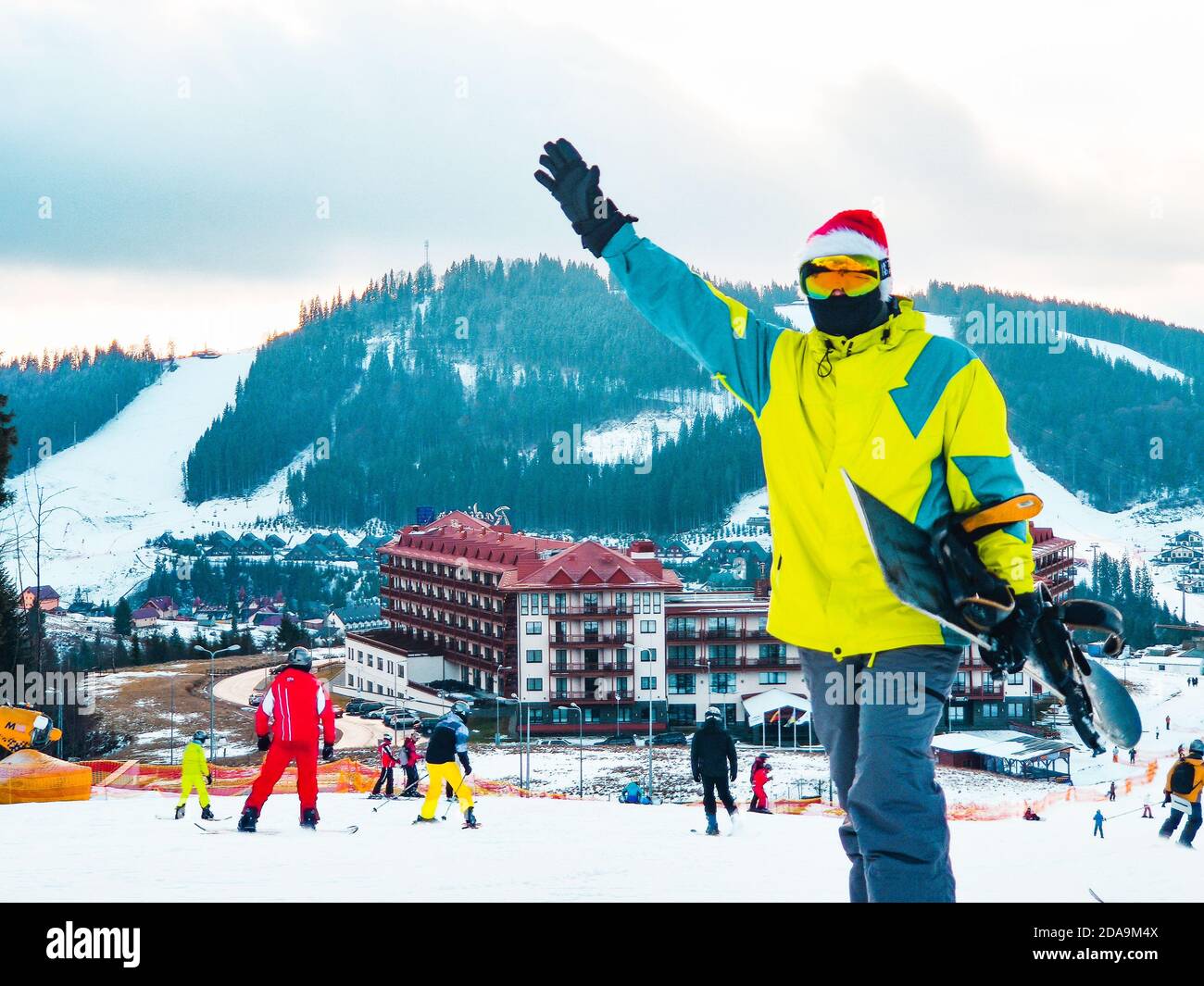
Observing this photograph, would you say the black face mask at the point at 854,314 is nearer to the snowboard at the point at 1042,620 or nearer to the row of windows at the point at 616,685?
the snowboard at the point at 1042,620

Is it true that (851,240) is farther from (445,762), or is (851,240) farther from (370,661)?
(370,661)

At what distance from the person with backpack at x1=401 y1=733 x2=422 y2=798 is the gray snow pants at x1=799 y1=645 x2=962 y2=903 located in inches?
420

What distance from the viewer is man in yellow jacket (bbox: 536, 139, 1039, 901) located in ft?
11.3

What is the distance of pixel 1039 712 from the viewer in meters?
65.2

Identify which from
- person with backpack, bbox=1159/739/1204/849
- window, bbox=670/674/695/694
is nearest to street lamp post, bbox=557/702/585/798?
window, bbox=670/674/695/694

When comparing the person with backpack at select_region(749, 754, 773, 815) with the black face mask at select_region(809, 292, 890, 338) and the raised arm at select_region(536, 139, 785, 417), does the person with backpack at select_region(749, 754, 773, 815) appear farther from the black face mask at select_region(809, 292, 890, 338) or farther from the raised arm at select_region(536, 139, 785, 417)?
the black face mask at select_region(809, 292, 890, 338)

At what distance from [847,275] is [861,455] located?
1.91 ft

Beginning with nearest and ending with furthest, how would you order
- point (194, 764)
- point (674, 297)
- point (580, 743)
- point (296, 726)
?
point (674, 297), point (296, 726), point (194, 764), point (580, 743)

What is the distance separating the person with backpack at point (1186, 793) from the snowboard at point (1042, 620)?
7.27 m

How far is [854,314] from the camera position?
147 inches

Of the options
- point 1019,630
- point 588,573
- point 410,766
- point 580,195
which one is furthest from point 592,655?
point 1019,630

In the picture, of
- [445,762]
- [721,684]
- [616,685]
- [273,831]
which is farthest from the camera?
[721,684]

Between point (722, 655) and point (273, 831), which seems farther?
point (722, 655)

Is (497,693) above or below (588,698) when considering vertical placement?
above
